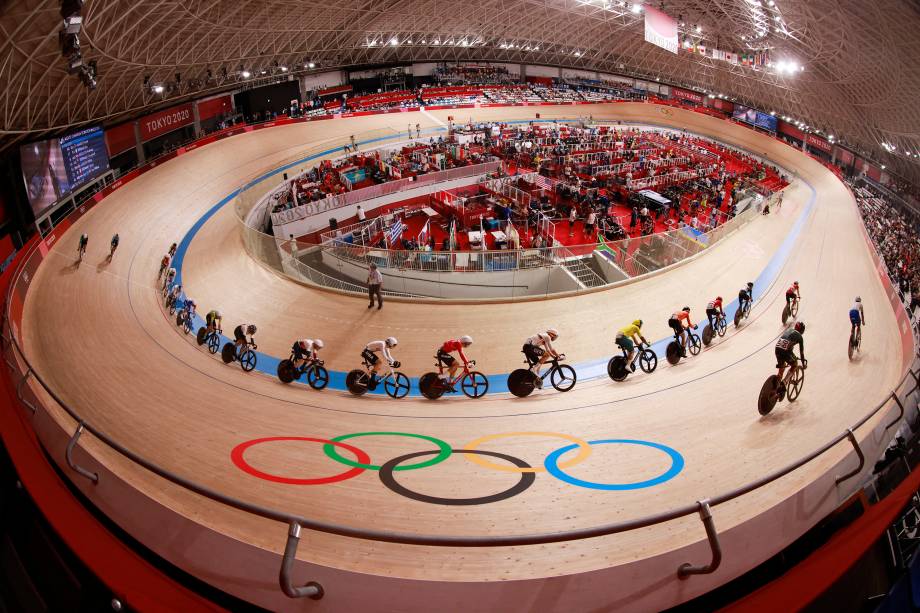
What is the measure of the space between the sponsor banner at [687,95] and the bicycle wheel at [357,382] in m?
49.1

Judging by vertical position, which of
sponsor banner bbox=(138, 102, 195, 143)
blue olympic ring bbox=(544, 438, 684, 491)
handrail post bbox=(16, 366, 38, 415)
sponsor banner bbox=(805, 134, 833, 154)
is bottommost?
blue olympic ring bbox=(544, 438, 684, 491)

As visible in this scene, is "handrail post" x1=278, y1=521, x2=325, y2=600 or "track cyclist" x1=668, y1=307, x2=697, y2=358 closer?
"handrail post" x1=278, y1=521, x2=325, y2=600

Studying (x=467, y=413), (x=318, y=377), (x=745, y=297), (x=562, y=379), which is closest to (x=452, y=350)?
(x=467, y=413)

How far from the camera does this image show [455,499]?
451 centimetres

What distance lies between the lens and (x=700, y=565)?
244 cm

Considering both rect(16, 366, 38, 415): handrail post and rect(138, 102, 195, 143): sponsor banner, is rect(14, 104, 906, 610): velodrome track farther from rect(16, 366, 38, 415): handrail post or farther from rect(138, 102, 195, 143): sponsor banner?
rect(138, 102, 195, 143): sponsor banner

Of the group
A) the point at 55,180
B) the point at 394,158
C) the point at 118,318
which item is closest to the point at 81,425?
the point at 118,318

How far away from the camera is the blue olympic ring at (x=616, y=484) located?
4727 mm

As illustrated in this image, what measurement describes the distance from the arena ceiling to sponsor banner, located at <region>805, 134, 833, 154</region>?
0.79m

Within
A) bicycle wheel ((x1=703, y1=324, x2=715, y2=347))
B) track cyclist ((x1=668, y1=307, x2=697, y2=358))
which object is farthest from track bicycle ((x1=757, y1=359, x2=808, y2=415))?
bicycle wheel ((x1=703, y1=324, x2=715, y2=347))

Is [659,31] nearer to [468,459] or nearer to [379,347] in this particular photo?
[379,347]

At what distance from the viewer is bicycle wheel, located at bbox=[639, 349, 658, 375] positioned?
26.9ft

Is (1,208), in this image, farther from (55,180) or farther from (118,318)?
(118,318)

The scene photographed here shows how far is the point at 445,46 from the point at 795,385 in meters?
48.2
